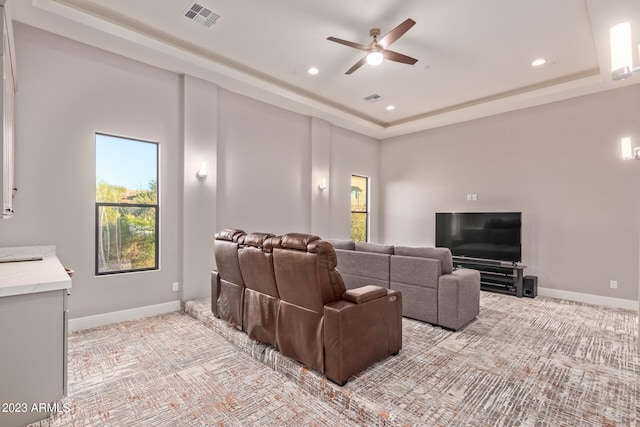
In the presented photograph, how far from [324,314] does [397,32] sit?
2917 millimetres

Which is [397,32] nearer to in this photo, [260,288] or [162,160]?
[260,288]

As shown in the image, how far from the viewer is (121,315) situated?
397 cm

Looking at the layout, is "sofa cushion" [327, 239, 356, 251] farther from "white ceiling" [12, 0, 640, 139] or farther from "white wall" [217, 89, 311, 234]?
"white ceiling" [12, 0, 640, 139]

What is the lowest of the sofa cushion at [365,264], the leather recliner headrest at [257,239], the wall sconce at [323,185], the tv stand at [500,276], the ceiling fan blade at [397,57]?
the tv stand at [500,276]

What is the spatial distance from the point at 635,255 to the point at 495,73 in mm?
3425

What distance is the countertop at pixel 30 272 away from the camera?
2.02m

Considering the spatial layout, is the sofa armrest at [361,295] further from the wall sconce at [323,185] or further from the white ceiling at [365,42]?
the wall sconce at [323,185]

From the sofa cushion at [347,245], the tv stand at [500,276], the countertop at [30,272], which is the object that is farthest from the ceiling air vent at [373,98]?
the countertop at [30,272]

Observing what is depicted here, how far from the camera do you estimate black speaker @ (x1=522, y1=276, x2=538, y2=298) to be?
5145mm

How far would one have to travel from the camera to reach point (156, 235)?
14.2ft

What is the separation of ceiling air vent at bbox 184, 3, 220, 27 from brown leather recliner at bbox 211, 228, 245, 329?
2.41 m

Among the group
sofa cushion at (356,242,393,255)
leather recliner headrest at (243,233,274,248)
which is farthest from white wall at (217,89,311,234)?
leather recliner headrest at (243,233,274,248)

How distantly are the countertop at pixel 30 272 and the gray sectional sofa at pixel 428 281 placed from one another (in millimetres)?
3273

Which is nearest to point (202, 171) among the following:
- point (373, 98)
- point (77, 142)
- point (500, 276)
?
point (77, 142)
